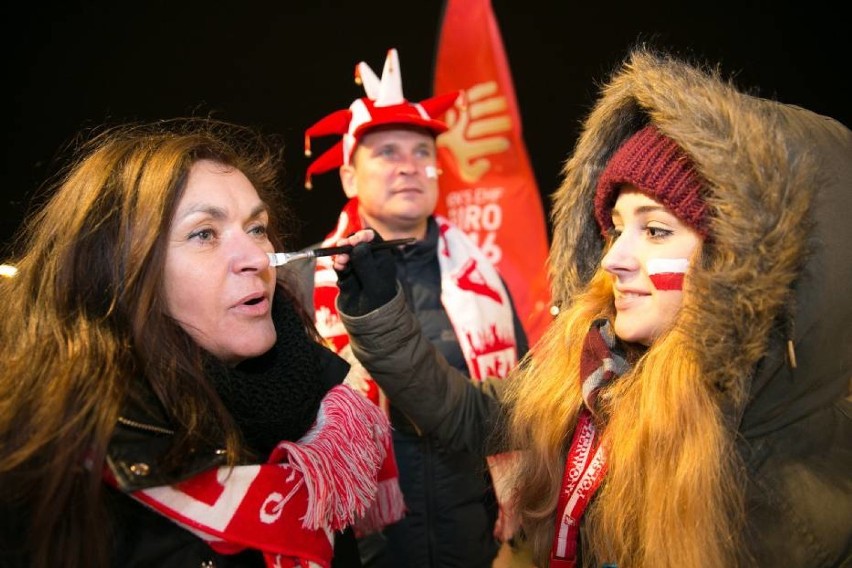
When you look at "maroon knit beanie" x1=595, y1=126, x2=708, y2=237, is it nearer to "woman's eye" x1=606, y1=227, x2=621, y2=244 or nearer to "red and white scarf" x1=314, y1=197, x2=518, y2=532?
"woman's eye" x1=606, y1=227, x2=621, y2=244

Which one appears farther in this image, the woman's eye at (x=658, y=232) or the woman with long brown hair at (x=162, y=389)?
the woman's eye at (x=658, y=232)

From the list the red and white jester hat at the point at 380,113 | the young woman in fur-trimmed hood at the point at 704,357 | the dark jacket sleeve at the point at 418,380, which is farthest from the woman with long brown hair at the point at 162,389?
the red and white jester hat at the point at 380,113

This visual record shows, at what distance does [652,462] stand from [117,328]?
0.95 meters

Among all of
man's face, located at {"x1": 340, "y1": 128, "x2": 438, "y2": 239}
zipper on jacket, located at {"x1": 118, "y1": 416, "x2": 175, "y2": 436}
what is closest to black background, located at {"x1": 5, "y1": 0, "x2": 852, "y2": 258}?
man's face, located at {"x1": 340, "y1": 128, "x2": 438, "y2": 239}

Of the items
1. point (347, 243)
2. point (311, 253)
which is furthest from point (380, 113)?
point (311, 253)

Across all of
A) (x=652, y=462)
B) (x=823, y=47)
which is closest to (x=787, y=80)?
(x=823, y=47)

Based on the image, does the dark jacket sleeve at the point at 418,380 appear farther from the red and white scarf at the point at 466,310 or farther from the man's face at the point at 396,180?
the man's face at the point at 396,180

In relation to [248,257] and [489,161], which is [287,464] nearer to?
[248,257]

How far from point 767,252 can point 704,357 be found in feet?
0.64

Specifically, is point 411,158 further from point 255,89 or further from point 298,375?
point 298,375

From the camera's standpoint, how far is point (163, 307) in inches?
50.8

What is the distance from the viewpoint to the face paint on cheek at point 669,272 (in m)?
1.29

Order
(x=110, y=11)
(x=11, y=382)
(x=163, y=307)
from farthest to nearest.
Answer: (x=110, y=11) < (x=163, y=307) < (x=11, y=382)

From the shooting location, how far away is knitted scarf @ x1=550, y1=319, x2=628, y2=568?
135 centimetres
